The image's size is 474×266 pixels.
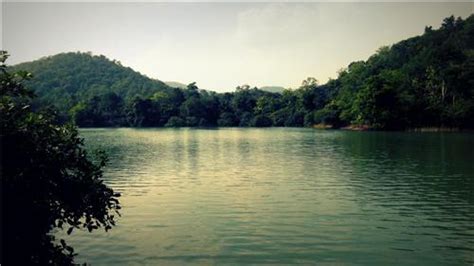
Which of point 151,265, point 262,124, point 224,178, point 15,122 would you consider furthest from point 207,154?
point 262,124

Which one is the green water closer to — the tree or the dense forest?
the tree

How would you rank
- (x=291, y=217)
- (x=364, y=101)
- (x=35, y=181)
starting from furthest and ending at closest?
(x=364, y=101) < (x=291, y=217) < (x=35, y=181)

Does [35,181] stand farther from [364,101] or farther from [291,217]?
[364,101]

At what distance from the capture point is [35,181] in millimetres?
9570

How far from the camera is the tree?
30.3ft

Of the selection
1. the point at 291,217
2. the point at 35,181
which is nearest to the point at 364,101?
the point at 291,217

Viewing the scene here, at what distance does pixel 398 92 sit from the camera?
4075 inches

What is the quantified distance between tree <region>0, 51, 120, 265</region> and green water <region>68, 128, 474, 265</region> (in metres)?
3.48

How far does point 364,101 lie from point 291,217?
3484 inches

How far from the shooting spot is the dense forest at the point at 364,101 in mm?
99625

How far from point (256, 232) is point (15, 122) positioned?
29.6 ft

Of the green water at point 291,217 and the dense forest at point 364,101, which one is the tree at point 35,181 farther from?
the dense forest at point 364,101

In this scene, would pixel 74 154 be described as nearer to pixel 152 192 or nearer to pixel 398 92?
pixel 152 192

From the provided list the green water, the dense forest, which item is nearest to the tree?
the green water
